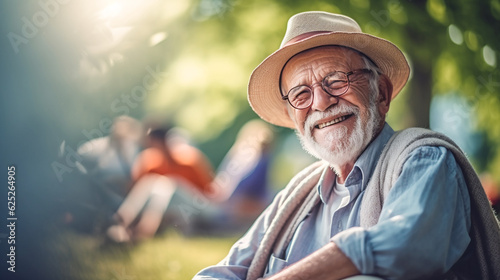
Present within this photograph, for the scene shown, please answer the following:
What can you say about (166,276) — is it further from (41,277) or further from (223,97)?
(223,97)

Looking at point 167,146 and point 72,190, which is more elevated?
point 167,146

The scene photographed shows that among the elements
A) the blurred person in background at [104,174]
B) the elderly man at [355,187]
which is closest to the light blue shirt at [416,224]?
the elderly man at [355,187]

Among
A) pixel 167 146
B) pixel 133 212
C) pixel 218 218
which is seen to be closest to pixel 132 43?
pixel 167 146

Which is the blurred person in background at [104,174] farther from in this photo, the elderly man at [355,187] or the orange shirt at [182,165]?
the elderly man at [355,187]

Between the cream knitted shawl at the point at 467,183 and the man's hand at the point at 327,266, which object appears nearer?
the man's hand at the point at 327,266

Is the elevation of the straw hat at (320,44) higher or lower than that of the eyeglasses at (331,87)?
higher

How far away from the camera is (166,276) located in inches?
177

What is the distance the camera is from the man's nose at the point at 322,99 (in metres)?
2.18

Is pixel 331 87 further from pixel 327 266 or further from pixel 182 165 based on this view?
pixel 182 165

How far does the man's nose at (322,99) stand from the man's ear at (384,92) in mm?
288

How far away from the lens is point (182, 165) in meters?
5.22

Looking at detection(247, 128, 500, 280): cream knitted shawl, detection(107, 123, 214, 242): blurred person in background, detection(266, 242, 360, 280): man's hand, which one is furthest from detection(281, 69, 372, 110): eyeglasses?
detection(107, 123, 214, 242): blurred person in background

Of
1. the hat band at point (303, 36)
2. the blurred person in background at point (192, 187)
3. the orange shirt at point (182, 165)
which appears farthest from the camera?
the orange shirt at point (182, 165)

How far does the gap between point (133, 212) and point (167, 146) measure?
79 cm
